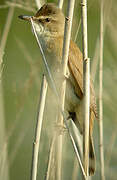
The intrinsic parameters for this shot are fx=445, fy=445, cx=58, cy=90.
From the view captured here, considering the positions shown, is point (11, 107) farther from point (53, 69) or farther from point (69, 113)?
point (53, 69)

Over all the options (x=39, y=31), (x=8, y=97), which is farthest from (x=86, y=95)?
(x=8, y=97)

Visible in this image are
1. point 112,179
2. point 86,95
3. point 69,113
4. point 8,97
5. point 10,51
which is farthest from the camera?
point 10,51

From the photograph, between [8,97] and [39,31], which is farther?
[8,97]

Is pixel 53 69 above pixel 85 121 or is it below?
above

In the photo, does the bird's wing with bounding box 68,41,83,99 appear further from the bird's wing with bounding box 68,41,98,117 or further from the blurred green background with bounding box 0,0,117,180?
the blurred green background with bounding box 0,0,117,180

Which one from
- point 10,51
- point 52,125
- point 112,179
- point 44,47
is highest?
point 10,51

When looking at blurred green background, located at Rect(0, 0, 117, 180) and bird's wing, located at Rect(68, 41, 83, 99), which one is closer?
bird's wing, located at Rect(68, 41, 83, 99)

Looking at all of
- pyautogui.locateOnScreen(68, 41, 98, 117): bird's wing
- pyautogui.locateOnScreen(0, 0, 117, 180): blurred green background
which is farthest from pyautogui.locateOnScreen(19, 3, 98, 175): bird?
pyautogui.locateOnScreen(0, 0, 117, 180): blurred green background

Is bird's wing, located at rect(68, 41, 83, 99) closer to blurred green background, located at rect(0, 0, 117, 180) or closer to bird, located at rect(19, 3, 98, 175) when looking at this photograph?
bird, located at rect(19, 3, 98, 175)

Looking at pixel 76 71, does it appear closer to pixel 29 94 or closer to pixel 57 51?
pixel 57 51

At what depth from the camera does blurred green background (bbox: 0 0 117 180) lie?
128 inches

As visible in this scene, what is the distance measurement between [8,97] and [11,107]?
211 millimetres

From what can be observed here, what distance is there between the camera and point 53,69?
9.55 feet

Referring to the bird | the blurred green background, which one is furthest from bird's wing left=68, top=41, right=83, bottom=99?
the blurred green background
